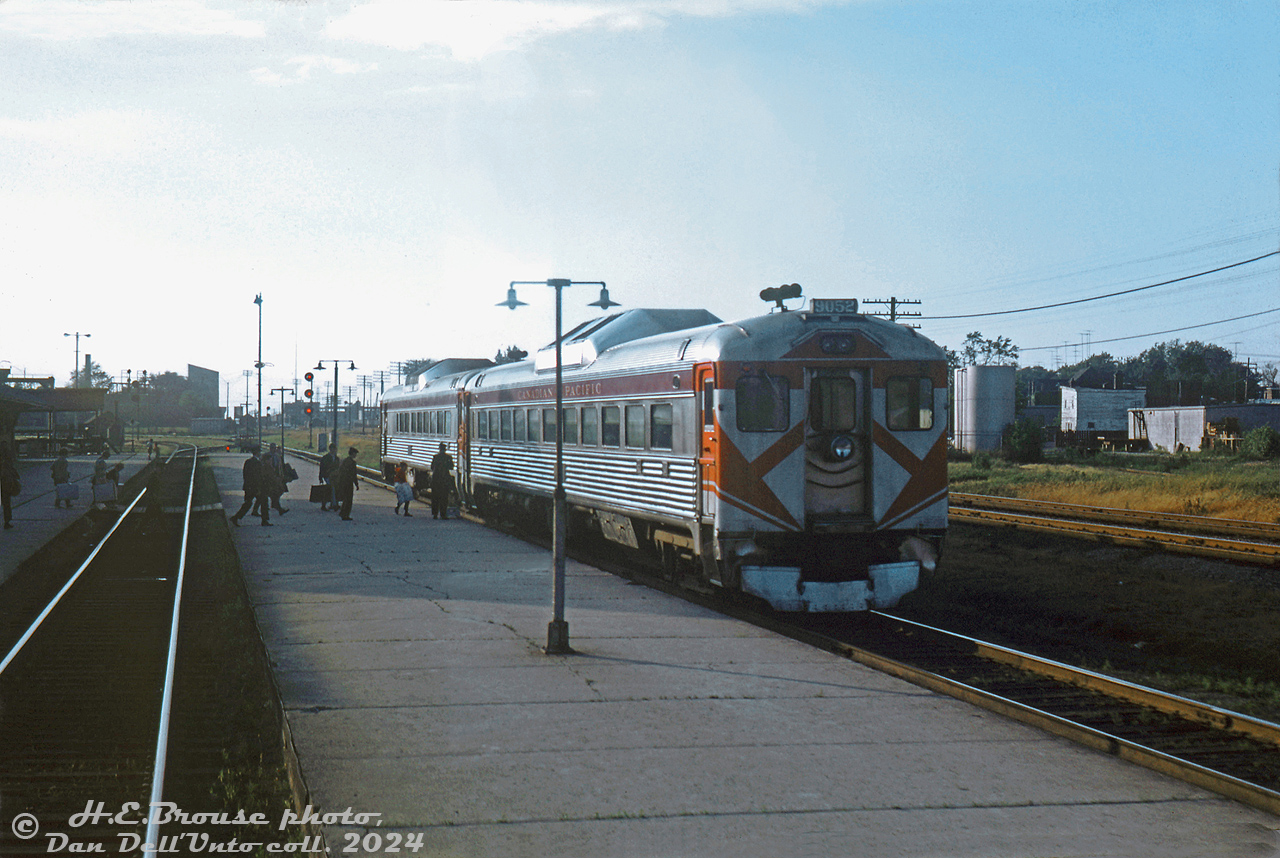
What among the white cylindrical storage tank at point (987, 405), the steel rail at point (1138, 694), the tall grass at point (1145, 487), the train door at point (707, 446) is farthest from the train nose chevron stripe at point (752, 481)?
the white cylindrical storage tank at point (987, 405)

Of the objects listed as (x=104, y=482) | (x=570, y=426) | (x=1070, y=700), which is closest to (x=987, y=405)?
(x=104, y=482)

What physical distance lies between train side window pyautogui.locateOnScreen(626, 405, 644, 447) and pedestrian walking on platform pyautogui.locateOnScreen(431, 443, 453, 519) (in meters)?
10.6

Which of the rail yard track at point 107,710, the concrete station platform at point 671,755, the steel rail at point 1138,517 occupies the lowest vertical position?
the rail yard track at point 107,710

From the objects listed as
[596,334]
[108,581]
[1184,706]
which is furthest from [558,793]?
[108,581]

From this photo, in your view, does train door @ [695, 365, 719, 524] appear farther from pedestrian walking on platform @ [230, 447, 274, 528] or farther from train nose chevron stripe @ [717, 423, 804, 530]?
pedestrian walking on platform @ [230, 447, 274, 528]

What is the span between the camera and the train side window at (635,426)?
47.9 ft

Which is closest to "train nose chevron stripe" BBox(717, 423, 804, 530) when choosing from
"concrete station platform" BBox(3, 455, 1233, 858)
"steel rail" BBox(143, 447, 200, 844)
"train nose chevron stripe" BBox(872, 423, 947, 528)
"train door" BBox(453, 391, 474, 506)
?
"train nose chevron stripe" BBox(872, 423, 947, 528)

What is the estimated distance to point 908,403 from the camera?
1301 cm

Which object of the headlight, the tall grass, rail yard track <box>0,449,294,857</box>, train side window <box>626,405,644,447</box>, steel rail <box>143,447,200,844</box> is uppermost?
train side window <box>626,405,644,447</box>

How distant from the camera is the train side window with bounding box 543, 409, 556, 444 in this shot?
18.8 meters

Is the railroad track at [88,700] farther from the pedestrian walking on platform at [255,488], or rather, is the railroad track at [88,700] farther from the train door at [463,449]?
the train door at [463,449]

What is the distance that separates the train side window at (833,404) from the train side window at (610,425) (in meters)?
3.49

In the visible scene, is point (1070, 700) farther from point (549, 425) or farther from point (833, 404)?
point (549, 425)

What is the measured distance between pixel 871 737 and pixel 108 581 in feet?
42.8
